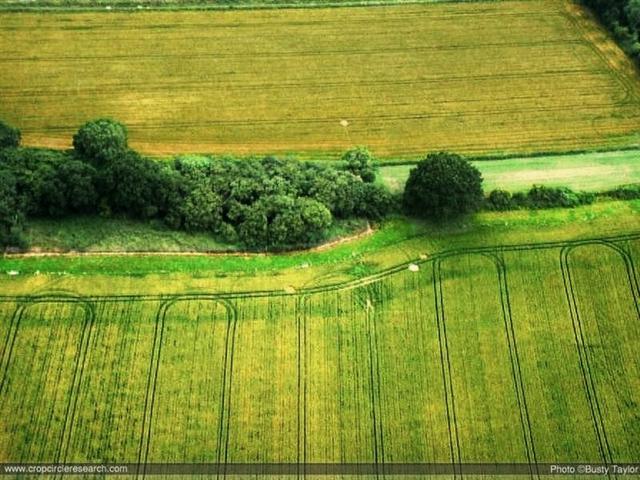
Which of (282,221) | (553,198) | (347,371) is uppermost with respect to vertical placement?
(553,198)

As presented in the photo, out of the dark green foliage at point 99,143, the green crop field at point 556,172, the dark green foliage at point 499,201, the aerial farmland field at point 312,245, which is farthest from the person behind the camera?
the green crop field at point 556,172

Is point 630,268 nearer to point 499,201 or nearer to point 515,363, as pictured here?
point 499,201

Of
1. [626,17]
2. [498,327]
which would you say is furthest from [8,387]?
[626,17]

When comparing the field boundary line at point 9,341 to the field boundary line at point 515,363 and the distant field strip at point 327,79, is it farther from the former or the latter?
the field boundary line at point 515,363

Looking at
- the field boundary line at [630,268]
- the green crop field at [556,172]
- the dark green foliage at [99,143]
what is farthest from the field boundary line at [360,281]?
the dark green foliage at [99,143]

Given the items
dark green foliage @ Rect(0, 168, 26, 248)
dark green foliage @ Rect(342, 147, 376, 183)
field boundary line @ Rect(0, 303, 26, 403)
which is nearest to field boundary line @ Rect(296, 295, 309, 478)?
dark green foliage @ Rect(342, 147, 376, 183)

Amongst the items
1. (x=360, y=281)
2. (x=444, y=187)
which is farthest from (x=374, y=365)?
(x=444, y=187)
